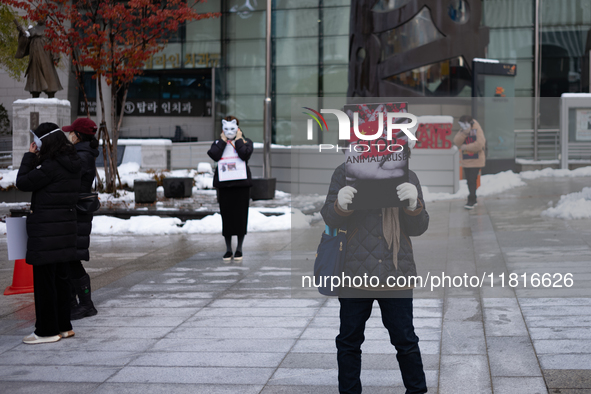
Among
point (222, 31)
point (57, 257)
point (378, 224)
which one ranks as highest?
point (222, 31)

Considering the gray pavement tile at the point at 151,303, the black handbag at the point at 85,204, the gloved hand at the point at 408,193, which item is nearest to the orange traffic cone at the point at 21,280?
the gray pavement tile at the point at 151,303

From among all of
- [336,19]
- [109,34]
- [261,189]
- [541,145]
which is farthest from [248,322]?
[336,19]

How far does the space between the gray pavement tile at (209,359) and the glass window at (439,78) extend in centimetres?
2021

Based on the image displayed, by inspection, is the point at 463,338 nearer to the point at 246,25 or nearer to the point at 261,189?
the point at 261,189

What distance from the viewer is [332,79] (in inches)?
1500

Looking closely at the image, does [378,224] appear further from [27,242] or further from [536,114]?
[536,114]

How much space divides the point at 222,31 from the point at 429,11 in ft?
64.4

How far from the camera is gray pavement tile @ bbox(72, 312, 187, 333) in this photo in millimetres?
6082

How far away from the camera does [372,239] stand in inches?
148

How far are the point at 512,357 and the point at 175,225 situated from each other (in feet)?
28.1

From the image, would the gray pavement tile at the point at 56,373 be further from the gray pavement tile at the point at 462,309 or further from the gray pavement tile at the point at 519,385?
the gray pavement tile at the point at 462,309

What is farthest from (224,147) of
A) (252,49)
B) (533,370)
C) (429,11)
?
(252,49)

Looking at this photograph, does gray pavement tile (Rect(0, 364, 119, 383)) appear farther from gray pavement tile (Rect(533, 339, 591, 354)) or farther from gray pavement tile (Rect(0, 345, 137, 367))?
gray pavement tile (Rect(533, 339, 591, 354))

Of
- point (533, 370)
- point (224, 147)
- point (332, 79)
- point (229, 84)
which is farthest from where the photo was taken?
point (229, 84)
